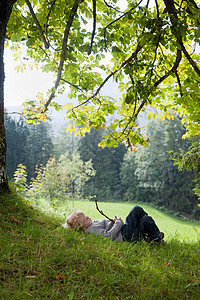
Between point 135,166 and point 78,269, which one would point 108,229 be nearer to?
point 78,269

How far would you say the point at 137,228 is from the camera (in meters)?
3.12

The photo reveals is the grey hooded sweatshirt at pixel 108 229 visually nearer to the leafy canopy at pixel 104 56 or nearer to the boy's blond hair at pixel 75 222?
the boy's blond hair at pixel 75 222

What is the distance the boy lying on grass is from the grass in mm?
444

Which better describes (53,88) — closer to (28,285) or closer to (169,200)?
(28,285)

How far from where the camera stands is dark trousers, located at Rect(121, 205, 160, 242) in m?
3.01

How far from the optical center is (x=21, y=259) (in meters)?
1.84

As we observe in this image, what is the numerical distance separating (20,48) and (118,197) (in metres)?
29.2

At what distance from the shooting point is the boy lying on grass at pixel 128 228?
3.00 meters

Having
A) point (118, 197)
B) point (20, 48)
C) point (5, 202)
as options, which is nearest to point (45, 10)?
point (20, 48)

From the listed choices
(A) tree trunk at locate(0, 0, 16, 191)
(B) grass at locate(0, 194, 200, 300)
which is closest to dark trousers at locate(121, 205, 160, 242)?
(B) grass at locate(0, 194, 200, 300)

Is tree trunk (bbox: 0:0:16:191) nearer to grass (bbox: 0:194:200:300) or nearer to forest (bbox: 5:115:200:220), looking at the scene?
grass (bbox: 0:194:200:300)

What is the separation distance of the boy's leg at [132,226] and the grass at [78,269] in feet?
1.50

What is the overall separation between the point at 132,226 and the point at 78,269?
4.79ft

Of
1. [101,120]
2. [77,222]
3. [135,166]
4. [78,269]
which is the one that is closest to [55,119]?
[135,166]
